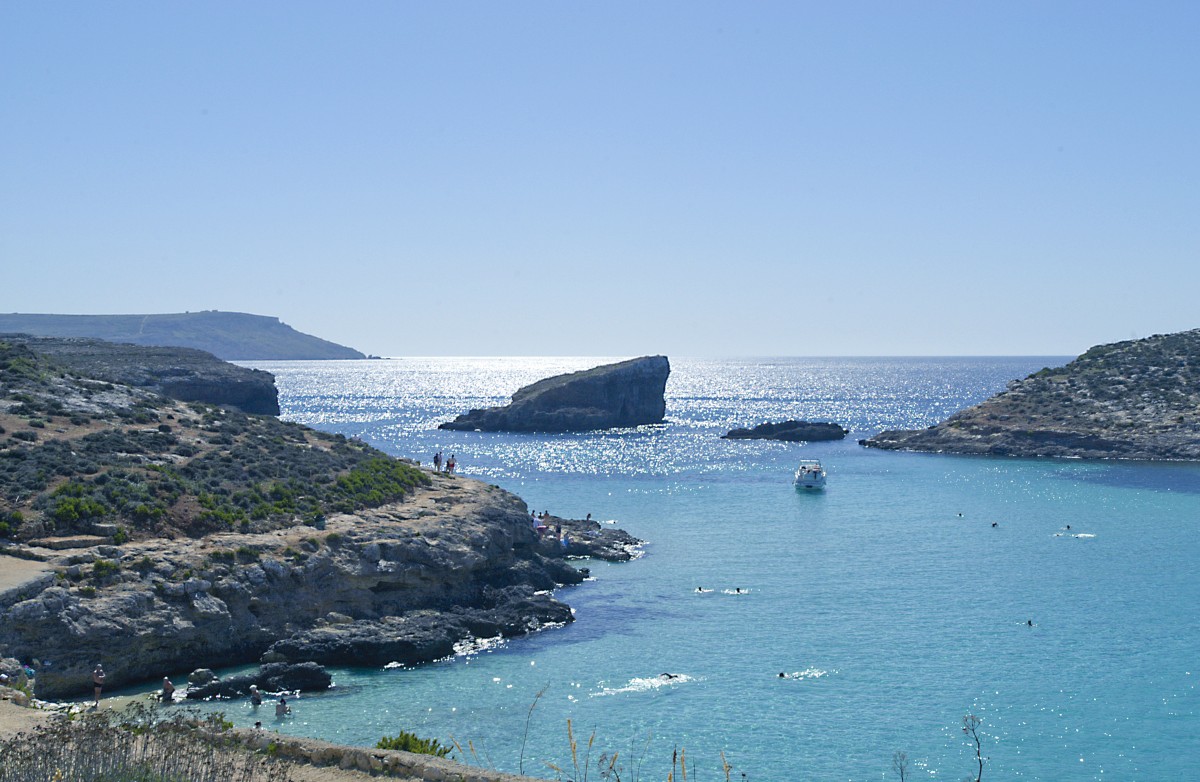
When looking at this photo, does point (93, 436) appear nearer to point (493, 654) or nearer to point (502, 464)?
point (493, 654)

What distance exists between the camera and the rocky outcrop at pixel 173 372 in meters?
97.1

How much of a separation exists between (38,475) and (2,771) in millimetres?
22466

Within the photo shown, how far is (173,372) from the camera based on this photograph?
351 ft

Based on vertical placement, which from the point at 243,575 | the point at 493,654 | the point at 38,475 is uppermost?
the point at 38,475

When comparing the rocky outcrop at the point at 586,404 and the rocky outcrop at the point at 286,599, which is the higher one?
the rocky outcrop at the point at 586,404

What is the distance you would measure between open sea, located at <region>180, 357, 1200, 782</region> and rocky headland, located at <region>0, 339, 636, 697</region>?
9.38 feet

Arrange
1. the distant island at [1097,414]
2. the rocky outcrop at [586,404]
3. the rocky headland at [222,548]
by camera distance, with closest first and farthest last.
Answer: the rocky headland at [222,548], the distant island at [1097,414], the rocky outcrop at [586,404]

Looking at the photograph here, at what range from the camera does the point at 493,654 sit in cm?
3144

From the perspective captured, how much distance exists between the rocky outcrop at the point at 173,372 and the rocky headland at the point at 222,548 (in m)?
54.7

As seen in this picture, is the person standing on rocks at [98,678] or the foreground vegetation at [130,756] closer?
the foreground vegetation at [130,756]

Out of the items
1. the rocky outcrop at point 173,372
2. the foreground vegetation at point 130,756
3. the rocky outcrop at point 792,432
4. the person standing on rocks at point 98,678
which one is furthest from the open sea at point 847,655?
the rocky outcrop at point 173,372

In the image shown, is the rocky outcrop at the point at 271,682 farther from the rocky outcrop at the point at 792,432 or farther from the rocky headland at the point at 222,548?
the rocky outcrop at the point at 792,432

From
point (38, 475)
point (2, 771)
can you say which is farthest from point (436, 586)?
point (2, 771)

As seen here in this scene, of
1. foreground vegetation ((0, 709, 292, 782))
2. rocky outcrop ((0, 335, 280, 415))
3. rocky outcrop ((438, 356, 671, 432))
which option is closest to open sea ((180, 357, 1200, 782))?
foreground vegetation ((0, 709, 292, 782))
